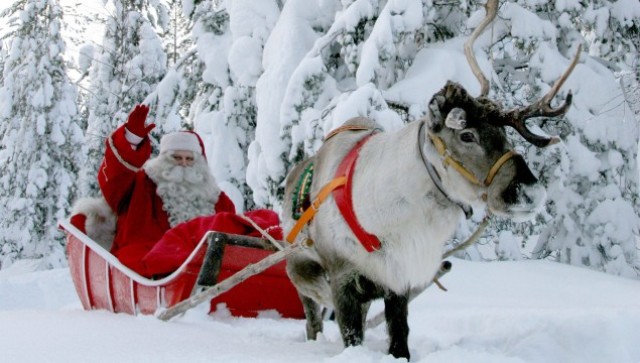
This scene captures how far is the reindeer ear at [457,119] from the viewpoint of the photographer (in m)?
2.47

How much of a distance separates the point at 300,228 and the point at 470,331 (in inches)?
45.1

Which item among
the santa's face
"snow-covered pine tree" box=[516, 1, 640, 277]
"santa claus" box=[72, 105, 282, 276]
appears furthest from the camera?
"snow-covered pine tree" box=[516, 1, 640, 277]

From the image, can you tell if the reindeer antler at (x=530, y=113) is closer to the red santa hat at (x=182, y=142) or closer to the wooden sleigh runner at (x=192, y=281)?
the wooden sleigh runner at (x=192, y=281)

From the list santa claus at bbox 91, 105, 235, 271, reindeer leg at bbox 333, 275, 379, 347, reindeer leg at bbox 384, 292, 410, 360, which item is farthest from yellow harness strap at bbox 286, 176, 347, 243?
santa claus at bbox 91, 105, 235, 271

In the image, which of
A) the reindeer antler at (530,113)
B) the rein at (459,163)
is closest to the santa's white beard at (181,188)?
the rein at (459,163)

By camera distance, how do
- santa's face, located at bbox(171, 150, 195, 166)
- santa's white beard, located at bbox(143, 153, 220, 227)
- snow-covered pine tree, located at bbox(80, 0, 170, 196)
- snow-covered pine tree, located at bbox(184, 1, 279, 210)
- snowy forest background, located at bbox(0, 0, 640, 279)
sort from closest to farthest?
santa's white beard, located at bbox(143, 153, 220, 227) → santa's face, located at bbox(171, 150, 195, 166) → snowy forest background, located at bbox(0, 0, 640, 279) → snow-covered pine tree, located at bbox(184, 1, 279, 210) → snow-covered pine tree, located at bbox(80, 0, 170, 196)

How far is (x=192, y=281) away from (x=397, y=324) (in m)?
1.59

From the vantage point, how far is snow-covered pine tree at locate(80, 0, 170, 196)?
58.1 feet

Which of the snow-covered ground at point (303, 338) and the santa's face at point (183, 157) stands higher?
the santa's face at point (183, 157)

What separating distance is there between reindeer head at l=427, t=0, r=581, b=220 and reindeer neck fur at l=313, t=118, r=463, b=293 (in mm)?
147

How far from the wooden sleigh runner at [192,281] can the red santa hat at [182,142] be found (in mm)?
1033

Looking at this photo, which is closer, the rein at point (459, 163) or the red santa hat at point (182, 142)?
the rein at point (459, 163)

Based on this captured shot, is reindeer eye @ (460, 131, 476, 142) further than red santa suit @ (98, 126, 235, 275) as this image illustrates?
No

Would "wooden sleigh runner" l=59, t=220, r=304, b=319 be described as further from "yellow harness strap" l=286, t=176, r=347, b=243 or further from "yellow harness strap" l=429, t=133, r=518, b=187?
"yellow harness strap" l=429, t=133, r=518, b=187
